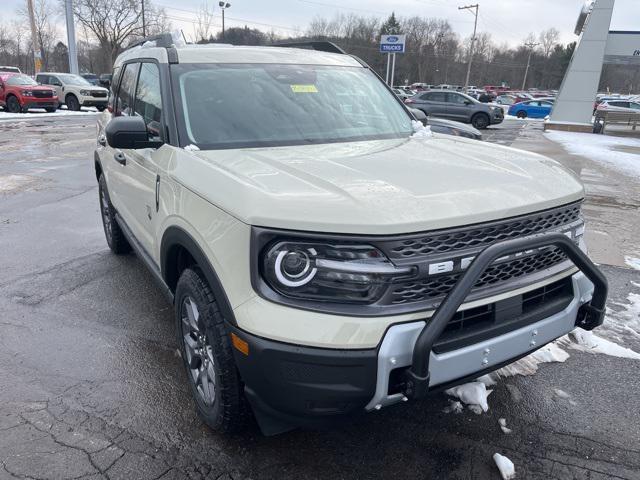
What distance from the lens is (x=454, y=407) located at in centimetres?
295

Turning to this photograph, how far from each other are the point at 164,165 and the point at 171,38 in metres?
1.36

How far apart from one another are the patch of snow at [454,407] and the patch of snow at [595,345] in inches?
49.5

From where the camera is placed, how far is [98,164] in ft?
17.8

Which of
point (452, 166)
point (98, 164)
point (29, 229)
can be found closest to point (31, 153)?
point (29, 229)

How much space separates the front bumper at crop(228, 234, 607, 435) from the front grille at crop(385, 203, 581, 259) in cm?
11

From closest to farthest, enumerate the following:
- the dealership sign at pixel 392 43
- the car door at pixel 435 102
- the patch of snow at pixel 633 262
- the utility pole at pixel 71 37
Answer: the patch of snow at pixel 633 262
the car door at pixel 435 102
the dealership sign at pixel 392 43
the utility pole at pixel 71 37

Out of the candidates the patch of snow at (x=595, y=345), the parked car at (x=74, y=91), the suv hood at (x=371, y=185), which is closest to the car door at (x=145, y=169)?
the suv hood at (x=371, y=185)

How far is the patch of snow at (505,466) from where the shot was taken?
2427mm

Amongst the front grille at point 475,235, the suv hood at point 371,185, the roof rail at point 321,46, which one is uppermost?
the roof rail at point 321,46

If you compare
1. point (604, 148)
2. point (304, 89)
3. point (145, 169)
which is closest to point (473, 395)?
point (304, 89)

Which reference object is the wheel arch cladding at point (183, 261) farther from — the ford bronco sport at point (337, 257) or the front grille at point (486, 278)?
the front grille at point (486, 278)

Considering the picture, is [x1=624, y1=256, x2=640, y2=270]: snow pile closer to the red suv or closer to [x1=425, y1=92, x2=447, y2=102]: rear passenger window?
[x1=425, y1=92, x2=447, y2=102]: rear passenger window

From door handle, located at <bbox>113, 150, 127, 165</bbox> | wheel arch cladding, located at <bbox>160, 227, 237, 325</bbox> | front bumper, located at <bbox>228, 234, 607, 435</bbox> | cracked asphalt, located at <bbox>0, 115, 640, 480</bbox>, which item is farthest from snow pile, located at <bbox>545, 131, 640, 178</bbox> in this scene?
wheel arch cladding, located at <bbox>160, 227, 237, 325</bbox>

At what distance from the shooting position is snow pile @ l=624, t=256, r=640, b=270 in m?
5.38
